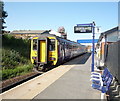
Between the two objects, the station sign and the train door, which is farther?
the train door

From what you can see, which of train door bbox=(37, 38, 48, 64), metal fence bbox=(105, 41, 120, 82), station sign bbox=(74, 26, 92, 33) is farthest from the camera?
train door bbox=(37, 38, 48, 64)

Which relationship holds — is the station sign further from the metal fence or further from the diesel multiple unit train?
the diesel multiple unit train

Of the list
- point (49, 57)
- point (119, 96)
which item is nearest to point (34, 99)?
point (119, 96)

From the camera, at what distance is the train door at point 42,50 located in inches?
455

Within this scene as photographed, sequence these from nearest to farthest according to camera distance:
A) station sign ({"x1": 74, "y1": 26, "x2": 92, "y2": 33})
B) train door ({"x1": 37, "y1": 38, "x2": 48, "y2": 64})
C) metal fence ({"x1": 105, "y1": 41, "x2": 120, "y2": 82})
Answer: metal fence ({"x1": 105, "y1": 41, "x2": 120, "y2": 82})
station sign ({"x1": 74, "y1": 26, "x2": 92, "y2": 33})
train door ({"x1": 37, "y1": 38, "x2": 48, "y2": 64})

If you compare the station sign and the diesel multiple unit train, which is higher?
the station sign

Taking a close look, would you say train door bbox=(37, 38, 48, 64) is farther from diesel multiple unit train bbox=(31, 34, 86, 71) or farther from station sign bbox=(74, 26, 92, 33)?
station sign bbox=(74, 26, 92, 33)

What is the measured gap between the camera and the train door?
11.6m

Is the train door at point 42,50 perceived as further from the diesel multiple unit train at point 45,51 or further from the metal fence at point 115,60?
the metal fence at point 115,60

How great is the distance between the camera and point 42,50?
464 inches

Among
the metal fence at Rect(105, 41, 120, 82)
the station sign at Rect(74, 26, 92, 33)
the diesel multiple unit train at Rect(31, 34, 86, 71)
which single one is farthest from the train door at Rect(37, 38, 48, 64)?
the metal fence at Rect(105, 41, 120, 82)

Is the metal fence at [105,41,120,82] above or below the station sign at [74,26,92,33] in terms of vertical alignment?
below

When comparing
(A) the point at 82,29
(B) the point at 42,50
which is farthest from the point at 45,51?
(A) the point at 82,29

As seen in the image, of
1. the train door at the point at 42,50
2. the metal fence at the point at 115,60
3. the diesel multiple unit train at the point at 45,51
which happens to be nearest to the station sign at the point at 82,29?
the metal fence at the point at 115,60
